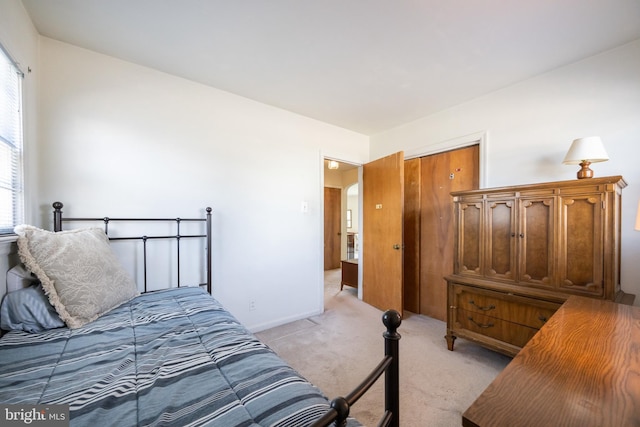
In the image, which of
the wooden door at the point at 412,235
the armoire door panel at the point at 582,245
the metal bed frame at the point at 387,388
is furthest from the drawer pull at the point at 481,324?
the metal bed frame at the point at 387,388

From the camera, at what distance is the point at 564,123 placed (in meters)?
2.14

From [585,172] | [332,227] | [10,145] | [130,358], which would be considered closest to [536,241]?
[585,172]

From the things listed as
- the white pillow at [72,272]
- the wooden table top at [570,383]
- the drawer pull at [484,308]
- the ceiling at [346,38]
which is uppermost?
the ceiling at [346,38]

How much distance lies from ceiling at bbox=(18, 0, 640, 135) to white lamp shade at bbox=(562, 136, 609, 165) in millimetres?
728

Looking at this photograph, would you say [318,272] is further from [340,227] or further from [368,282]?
[340,227]

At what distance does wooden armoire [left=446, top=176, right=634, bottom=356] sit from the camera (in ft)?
5.44

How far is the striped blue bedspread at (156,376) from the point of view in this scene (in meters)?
0.67

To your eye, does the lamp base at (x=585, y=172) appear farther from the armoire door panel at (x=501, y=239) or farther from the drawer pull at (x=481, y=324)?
the drawer pull at (x=481, y=324)

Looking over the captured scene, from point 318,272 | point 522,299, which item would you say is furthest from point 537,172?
point 318,272

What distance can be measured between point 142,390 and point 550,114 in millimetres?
3233

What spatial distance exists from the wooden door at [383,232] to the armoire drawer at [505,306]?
2.79ft

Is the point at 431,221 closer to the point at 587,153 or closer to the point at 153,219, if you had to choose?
the point at 587,153

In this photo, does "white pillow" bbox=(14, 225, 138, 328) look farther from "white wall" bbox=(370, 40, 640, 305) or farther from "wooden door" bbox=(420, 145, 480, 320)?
"white wall" bbox=(370, 40, 640, 305)

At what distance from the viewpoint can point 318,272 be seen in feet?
10.7
